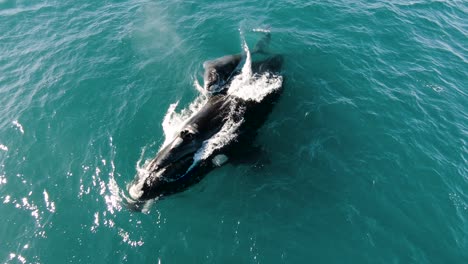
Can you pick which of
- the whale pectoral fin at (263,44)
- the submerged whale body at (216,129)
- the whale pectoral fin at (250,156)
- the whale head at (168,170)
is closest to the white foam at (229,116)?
the submerged whale body at (216,129)

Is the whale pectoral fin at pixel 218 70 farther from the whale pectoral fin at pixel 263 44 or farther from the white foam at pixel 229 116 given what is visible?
the whale pectoral fin at pixel 263 44

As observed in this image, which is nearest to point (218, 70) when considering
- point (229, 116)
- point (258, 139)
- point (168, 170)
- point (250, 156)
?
point (229, 116)

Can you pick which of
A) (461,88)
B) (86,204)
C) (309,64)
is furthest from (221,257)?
(461,88)

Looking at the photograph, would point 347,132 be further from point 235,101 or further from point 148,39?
point 148,39

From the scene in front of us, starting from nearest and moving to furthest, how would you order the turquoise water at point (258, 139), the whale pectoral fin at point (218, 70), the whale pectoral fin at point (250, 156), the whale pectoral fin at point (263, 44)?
the turquoise water at point (258, 139), the whale pectoral fin at point (250, 156), the whale pectoral fin at point (218, 70), the whale pectoral fin at point (263, 44)

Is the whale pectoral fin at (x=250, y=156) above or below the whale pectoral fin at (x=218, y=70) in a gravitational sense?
below

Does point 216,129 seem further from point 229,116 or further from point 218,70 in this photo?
point 218,70

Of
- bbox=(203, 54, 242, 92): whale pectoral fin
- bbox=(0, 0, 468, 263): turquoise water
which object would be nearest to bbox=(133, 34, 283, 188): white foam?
bbox=(203, 54, 242, 92): whale pectoral fin
